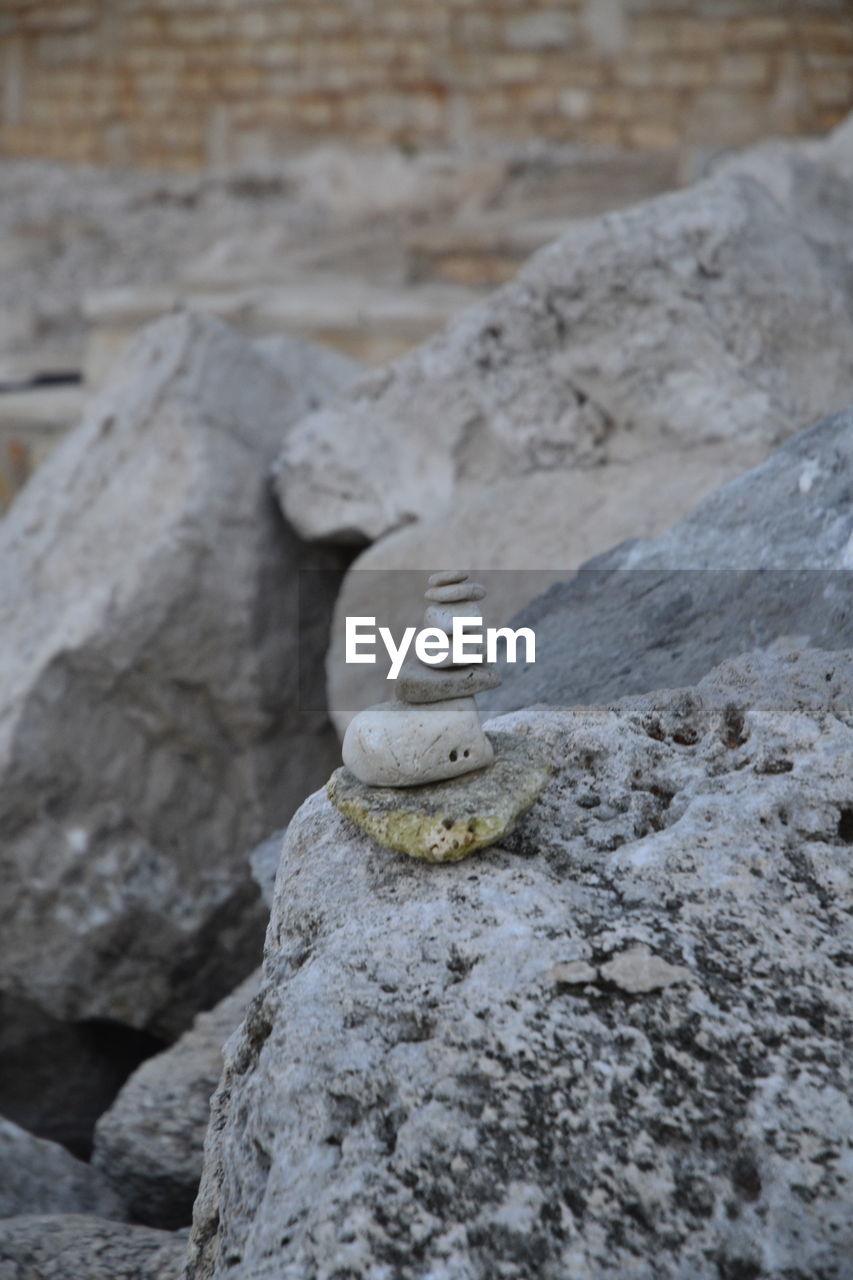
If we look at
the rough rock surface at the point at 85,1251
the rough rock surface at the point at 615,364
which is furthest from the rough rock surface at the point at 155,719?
the rough rock surface at the point at 85,1251

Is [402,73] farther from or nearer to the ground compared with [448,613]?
farther from the ground

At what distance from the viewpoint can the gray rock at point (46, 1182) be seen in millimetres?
1761

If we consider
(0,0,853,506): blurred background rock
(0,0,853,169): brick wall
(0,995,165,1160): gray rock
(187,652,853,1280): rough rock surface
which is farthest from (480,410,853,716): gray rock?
(0,0,853,169): brick wall

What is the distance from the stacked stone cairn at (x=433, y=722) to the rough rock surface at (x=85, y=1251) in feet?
2.08

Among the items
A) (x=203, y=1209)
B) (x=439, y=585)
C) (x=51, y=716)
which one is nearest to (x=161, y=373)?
(x=51, y=716)

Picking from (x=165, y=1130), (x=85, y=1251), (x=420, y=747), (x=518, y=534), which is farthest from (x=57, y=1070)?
(x=420, y=747)

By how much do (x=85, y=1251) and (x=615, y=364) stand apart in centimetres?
190

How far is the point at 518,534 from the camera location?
250 cm

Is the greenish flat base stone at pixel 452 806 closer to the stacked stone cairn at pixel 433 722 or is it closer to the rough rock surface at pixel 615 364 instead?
the stacked stone cairn at pixel 433 722

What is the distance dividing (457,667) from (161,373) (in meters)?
1.93

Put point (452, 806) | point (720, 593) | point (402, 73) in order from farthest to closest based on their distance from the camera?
point (402, 73), point (720, 593), point (452, 806)

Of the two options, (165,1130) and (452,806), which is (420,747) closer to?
(452,806)

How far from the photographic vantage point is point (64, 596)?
112 inches

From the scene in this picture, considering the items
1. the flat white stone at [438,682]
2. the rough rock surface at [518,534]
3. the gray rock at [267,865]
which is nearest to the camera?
the flat white stone at [438,682]
